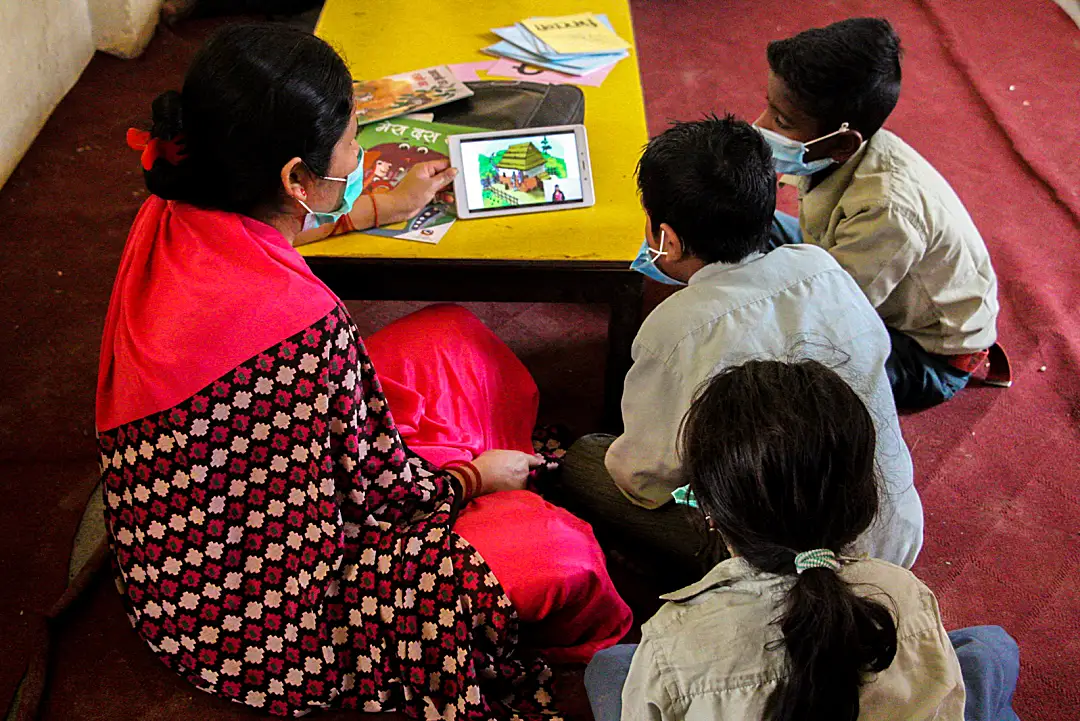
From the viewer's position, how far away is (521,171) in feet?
5.97

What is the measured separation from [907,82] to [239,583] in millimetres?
2595

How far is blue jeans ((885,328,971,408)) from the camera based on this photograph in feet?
6.60

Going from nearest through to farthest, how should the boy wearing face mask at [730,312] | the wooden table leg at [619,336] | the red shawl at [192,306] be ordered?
1. the red shawl at [192,306]
2. the boy wearing face mask at [730,312]
3. the wooden table leg at [619,336]

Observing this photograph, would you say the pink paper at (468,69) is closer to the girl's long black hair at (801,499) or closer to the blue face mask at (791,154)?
the blue face mask at (791,154)

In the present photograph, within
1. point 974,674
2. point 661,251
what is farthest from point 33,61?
point 974,674

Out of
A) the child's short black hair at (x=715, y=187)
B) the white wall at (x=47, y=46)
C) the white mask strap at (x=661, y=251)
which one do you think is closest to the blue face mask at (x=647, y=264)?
the white mask strap at (x=661, y=251)

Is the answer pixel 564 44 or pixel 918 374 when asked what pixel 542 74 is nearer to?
pixel 564 44

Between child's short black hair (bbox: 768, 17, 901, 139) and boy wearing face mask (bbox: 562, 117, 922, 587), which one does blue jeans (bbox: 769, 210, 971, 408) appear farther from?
boy wearing face mask (bbox: 562, 117, 922, 587)

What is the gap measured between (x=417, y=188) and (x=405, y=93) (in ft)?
1.18

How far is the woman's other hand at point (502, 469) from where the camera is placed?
1.65 meters

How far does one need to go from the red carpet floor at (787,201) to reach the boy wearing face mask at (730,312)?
1.41ft

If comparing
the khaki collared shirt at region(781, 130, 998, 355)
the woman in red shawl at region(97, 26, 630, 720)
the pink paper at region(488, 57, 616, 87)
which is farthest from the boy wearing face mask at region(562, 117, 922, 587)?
the pink paper at region(488, 57, 616, 87)

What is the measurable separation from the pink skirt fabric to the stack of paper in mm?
631

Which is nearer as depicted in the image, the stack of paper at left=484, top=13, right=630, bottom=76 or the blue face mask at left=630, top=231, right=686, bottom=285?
the blue face mask at left=630, top=231, right=686, bottom=285
